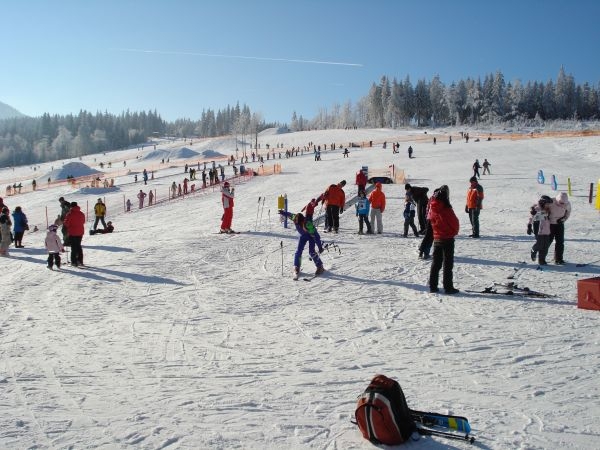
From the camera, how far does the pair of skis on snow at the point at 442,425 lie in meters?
4.18

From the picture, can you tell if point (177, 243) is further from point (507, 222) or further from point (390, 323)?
point (507, 222)

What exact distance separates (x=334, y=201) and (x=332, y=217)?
0.65m

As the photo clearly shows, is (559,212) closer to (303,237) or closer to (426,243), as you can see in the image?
(426,243)

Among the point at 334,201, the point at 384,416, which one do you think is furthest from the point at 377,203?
the point at 384,416

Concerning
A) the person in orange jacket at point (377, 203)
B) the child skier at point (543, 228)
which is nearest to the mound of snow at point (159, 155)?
the person in orange jacket at point (377, 203)

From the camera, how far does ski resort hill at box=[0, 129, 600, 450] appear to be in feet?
14.6

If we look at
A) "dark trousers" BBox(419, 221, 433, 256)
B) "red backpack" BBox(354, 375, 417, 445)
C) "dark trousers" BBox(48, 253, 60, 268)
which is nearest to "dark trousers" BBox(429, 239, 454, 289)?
"dark trousers" BBox(419, 221, 433, 256)

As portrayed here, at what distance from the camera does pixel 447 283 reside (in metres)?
8.74

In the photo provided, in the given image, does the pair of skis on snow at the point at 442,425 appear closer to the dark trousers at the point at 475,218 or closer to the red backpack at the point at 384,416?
the red backpack at the point at 384,416

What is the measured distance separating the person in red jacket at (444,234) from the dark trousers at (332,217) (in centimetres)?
622

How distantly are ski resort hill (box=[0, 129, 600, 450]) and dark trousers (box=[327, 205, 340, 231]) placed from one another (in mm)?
411

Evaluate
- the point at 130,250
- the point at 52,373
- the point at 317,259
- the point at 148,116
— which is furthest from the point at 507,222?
the point at 148,116

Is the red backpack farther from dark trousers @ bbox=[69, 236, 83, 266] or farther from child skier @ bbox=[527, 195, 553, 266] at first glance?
dark trousers @ bbox=[69, 236, 83, 266]

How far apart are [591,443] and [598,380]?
136 cm
